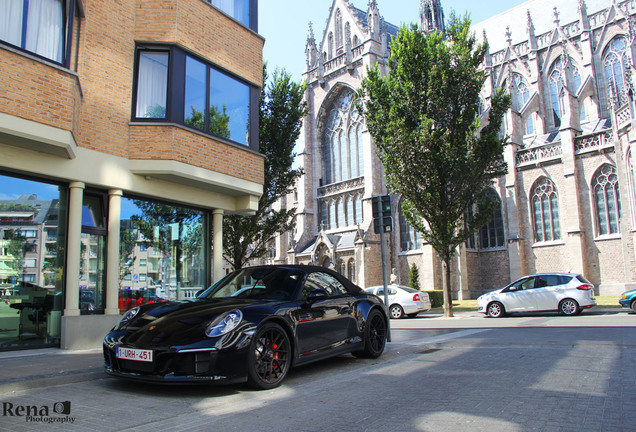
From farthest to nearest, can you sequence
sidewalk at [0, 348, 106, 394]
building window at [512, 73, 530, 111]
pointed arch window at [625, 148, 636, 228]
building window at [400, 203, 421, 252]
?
building window at [512, 73, 530, 111] → building window at [400, 203, 421, 252] → pointed arch window at [625, 148, 636, 228] → sidewalk at [0, 348, 106, 394]

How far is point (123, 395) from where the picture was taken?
4766 mm

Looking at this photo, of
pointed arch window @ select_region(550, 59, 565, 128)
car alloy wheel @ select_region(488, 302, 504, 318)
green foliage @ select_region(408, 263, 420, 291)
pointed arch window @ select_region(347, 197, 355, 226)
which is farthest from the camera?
pointed arch window @ select_region(347, 197, 355, 226)

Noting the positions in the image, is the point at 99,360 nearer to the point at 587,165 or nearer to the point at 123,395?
the point at 123,395

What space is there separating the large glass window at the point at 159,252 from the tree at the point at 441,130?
10055 mm

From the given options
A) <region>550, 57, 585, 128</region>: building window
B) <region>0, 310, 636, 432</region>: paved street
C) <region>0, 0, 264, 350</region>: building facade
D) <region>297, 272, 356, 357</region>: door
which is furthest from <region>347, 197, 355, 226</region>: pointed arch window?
<region>297, 272, 356, 357</region>: door

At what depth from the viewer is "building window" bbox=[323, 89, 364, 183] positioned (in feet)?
Result: 128

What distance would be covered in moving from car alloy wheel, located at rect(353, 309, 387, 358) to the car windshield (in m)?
1.49

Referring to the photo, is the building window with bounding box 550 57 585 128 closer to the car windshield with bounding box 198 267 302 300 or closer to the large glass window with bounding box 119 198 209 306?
the large glass window with bounding box 119 198 209 306

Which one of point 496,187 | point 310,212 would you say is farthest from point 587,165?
point 310,212

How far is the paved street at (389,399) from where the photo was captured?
3705 millimetres

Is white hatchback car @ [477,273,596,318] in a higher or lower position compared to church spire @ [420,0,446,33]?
lower

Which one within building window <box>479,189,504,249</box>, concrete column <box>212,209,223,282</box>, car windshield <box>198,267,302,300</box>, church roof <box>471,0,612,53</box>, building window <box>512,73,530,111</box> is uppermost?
church roof <box>471,0,612,53</box>

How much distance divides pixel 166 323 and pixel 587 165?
30297mm

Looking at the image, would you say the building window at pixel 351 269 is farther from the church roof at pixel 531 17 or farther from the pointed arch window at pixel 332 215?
the church roof at pixel 531 17
